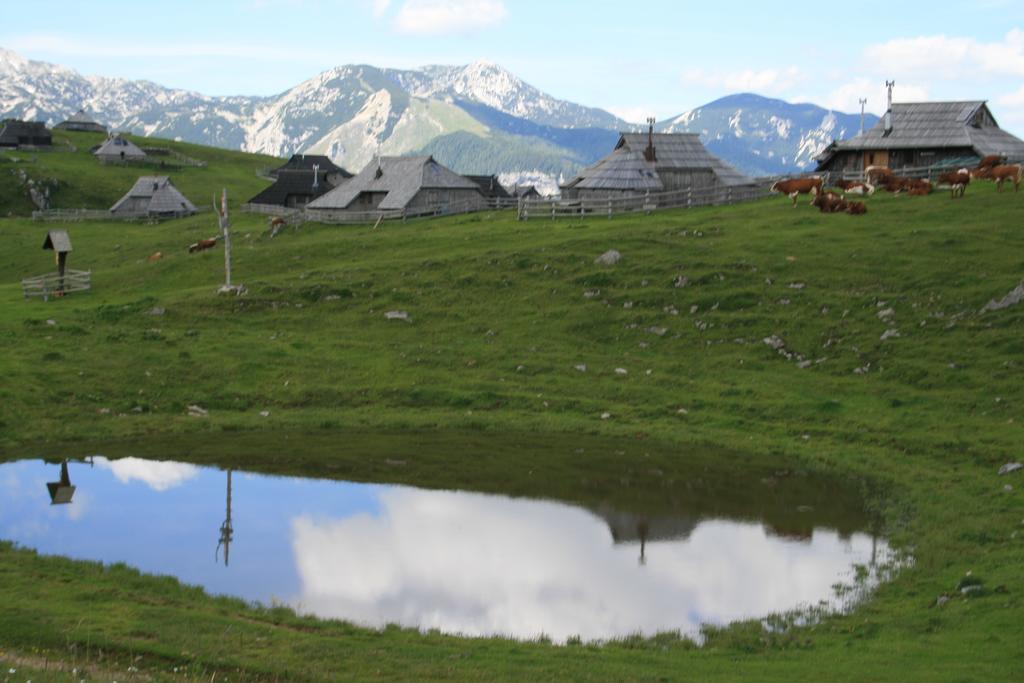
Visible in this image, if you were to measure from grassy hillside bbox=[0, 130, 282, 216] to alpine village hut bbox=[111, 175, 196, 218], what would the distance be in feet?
31.0

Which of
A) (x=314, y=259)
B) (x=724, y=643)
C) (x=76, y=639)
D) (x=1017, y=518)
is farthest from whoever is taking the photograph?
(x=314, y=259)

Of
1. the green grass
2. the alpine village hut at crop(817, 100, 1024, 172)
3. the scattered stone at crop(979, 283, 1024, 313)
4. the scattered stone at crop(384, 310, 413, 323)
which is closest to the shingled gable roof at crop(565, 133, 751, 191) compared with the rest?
the alpine village hut at crop(817, 100, 1024, 172)

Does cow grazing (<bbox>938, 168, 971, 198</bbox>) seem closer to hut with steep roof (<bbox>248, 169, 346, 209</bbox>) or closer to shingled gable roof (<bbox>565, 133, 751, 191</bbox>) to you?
shingled gable roof (<bbox>565, 133, 751, 191</bbox>)

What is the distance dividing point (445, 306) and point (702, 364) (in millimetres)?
12594

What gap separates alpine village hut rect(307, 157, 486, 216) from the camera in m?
78.8

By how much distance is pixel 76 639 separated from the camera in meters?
17.0

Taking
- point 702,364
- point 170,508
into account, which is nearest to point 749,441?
point 702,364

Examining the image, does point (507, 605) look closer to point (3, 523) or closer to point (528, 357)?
point (3, 523)

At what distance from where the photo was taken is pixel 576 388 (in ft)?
126

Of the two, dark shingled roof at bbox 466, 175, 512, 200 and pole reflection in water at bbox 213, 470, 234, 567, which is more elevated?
dark shingled roof at bbox 466, 175, 512, 200

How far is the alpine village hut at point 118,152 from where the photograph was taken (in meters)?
143

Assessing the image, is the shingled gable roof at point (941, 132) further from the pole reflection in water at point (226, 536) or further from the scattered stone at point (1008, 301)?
the pole reflection in water at point (226, 536)

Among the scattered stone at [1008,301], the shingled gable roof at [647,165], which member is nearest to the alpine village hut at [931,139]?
the shingled gable roof at [647,165]

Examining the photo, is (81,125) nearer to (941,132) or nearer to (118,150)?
(118,150)
